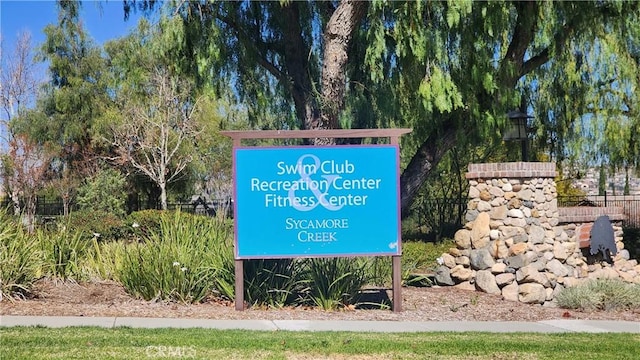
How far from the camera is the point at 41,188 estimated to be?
31.5 metres

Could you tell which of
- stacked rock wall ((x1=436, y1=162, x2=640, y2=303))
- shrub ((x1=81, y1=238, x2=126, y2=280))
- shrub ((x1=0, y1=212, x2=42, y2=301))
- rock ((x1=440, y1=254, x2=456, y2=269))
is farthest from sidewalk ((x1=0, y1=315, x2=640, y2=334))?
rock ((x1=440, y1=254, x2=456, y2=269))

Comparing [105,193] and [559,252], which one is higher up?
[105,193]

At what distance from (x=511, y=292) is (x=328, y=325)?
458cm

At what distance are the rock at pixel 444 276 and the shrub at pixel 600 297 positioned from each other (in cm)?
200

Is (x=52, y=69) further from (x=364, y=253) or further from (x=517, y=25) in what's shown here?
(x=364, y=253)

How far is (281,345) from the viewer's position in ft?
22.8

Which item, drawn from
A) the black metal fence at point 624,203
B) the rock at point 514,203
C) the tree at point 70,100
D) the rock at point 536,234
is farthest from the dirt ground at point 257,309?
the tree at point 70,100

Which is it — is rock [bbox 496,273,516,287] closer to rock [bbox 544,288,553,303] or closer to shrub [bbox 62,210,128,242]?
rock [bbox 544,288,553,303]

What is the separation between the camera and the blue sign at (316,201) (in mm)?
10070

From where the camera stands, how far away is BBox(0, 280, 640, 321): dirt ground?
9078mm

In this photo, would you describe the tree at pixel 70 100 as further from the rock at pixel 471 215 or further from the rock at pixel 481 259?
the rock at pixel 481 259

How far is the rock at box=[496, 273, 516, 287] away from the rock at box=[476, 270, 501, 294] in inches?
2.9

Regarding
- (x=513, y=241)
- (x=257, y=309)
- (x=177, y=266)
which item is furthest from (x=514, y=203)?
(x=177, y=266)

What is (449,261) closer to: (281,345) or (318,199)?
(318,199)
